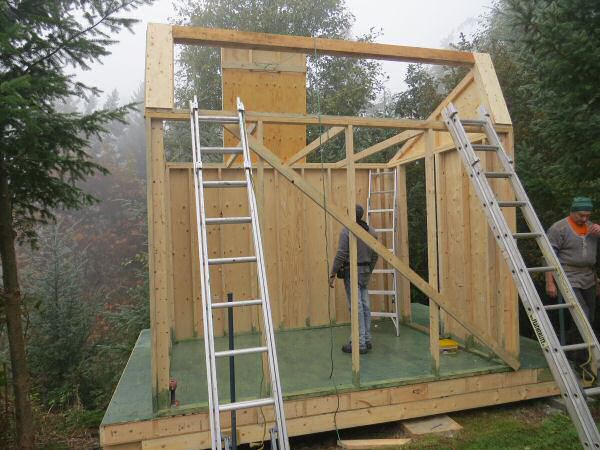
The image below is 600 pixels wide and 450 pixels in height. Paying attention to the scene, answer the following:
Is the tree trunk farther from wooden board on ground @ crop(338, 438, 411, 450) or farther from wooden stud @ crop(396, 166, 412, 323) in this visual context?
wooden stud @ crop(396, 166, 412, 323)

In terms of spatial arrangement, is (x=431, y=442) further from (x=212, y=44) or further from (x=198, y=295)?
(x=212, y=44)

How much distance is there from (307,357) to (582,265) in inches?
113

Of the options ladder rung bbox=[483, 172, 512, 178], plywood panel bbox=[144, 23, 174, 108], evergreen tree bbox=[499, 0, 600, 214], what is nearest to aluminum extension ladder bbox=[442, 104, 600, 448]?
ladder rung bbox=[483, 172, 512, 178]

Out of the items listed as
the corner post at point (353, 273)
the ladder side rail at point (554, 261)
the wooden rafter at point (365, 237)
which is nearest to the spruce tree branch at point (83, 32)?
the wooden rafter at point (365, 237)

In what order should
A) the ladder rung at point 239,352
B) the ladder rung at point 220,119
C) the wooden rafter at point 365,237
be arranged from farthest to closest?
the wooden rafter at point 365,237 → the ladder rung at point 220,119 → the ladder rung at point 239,352

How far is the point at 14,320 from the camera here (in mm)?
4125

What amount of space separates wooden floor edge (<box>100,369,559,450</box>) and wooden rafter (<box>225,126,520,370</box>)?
11.6 inches

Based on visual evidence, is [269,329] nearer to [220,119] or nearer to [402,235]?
[220,119]

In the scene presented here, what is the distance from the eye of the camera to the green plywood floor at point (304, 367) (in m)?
3.71

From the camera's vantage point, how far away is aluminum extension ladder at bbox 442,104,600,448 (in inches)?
103

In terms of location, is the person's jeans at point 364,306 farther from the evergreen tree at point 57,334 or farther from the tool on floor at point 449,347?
the evergreen tree at point 57,334

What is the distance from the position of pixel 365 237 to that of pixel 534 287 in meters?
1.33

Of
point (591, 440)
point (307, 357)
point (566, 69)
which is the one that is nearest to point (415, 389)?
point (307, 357)

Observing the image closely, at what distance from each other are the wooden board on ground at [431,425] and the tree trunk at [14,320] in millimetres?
3608
